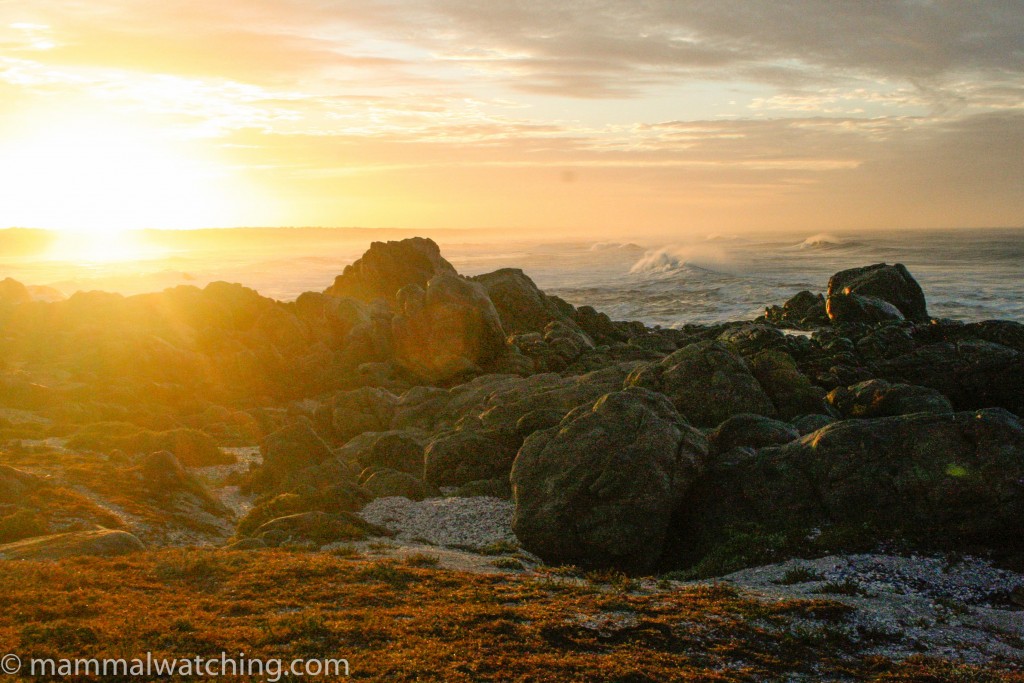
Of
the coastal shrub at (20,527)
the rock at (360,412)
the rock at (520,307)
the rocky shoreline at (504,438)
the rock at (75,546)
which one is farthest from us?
the rock at (520,307)

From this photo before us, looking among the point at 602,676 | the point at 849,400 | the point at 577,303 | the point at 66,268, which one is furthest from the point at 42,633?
the point at 66,268

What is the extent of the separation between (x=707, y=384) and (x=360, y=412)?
16.7 metres

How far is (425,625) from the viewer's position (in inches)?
486

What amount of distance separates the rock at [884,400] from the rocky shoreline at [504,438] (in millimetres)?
97

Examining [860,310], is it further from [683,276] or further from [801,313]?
[683,276]

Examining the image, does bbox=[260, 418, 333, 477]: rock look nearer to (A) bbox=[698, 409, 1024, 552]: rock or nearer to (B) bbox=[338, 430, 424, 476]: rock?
(B) bbox=[338, 430, 424, 476]: rock

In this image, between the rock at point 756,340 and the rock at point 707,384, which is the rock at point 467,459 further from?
the rock at point 756,340

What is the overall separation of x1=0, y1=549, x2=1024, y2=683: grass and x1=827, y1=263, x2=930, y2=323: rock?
1947 inches

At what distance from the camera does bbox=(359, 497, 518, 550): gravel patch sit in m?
19.9

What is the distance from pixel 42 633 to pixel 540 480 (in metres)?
11.2

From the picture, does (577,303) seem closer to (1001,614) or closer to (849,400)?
(849,400)

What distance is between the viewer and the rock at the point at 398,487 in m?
24.0

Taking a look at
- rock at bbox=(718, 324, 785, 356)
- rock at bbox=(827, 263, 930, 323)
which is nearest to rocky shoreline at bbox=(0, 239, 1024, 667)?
rock at bbox=(718, 324, 785, 356)

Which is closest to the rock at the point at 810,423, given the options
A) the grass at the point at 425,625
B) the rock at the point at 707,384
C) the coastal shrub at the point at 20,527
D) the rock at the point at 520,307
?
the rock at the point at 707,384
